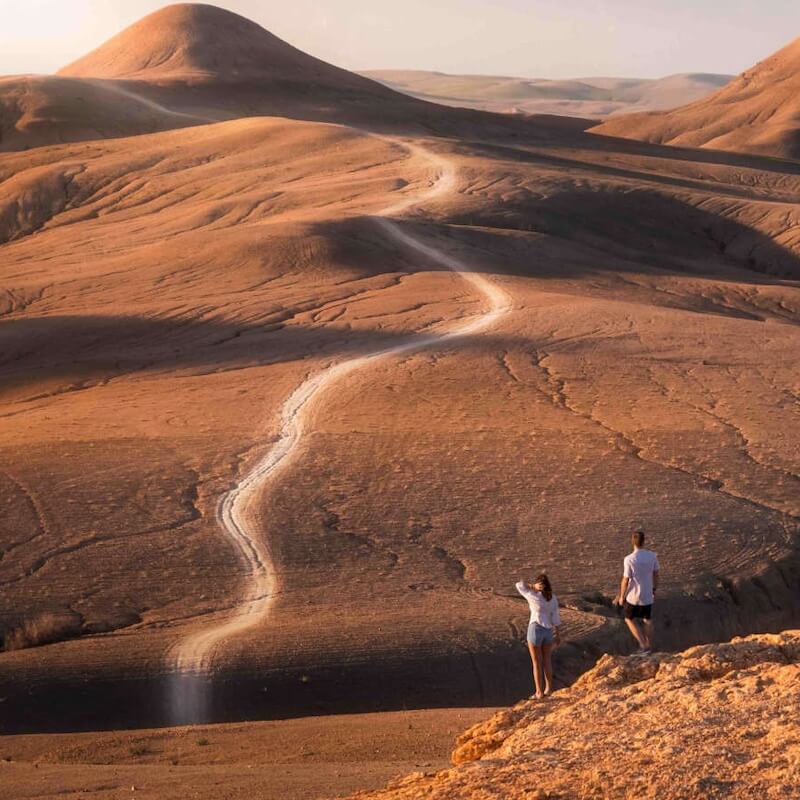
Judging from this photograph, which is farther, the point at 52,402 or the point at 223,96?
the point at 223,96

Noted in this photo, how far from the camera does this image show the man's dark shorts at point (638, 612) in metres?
10.7

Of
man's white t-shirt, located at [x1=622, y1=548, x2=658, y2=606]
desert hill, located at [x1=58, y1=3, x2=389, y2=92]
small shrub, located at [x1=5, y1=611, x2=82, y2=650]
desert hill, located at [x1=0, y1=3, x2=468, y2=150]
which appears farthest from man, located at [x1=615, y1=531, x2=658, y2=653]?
desert hill, located at [x1=58, y1=3, x2=389, y2=92]

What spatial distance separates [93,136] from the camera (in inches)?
2474

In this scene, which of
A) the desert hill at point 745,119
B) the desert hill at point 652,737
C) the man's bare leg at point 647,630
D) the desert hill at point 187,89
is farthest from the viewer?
the desert hill at point 745,119

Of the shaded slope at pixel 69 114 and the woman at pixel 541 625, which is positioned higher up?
the shaded slope at pixel 69 114

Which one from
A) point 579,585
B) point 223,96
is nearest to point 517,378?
point 579,585

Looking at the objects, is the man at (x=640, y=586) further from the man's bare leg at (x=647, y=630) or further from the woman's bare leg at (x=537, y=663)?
the woman's bare leg at (x=537, y=663)

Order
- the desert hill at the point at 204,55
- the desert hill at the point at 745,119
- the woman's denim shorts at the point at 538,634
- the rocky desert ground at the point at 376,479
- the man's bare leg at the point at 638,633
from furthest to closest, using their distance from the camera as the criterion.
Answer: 1. the desert hill at the point at 745,119
2. the desert hill at the point at 204,55
3. the man's bare leg at the point at 638,633
4. the rocky desert ground at the point at 376,479
5. the woman's denim shorts at the point at 538,634

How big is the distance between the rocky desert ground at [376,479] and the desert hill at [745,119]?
42.8m

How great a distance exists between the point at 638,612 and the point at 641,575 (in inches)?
12.3

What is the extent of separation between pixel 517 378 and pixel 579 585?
27.3ft

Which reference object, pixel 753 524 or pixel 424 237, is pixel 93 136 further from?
pixel 753 524

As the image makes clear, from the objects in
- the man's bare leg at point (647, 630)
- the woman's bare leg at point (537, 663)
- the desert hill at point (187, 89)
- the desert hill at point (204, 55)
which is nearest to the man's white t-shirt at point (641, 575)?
the man's bare leg at point (647, 630)

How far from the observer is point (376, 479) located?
17.2 meters
